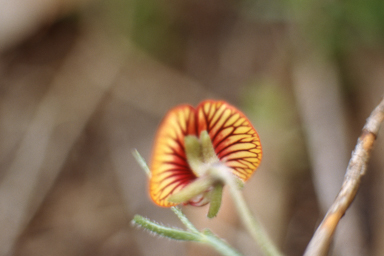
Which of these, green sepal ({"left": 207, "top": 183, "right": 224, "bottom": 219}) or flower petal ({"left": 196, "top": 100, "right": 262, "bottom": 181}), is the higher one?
flower petal ({"left": 196, "top": 100, "right": 262, "bottom": 181})

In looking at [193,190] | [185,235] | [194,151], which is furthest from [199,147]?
[185,235]

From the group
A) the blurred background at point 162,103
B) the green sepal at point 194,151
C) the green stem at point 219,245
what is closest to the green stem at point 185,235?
the green stem at point 219,245

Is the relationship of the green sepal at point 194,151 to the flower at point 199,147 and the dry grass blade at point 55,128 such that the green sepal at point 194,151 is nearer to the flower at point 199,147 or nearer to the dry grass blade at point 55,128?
the flower at point 199,147

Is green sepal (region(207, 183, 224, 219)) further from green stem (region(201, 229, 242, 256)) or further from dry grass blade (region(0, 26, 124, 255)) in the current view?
dry grass blade (region(0, 26, 124, 255))

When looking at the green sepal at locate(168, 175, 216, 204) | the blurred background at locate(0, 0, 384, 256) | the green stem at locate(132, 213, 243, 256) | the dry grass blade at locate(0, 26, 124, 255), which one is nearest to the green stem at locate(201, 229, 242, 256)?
the green stem at locate(132, 213, 243, 256)

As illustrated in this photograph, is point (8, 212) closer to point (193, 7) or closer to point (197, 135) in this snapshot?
point (193, 7)

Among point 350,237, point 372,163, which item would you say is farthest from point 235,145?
point 372,163

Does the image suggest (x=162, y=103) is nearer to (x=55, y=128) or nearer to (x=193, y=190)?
(x=55, y=128)
